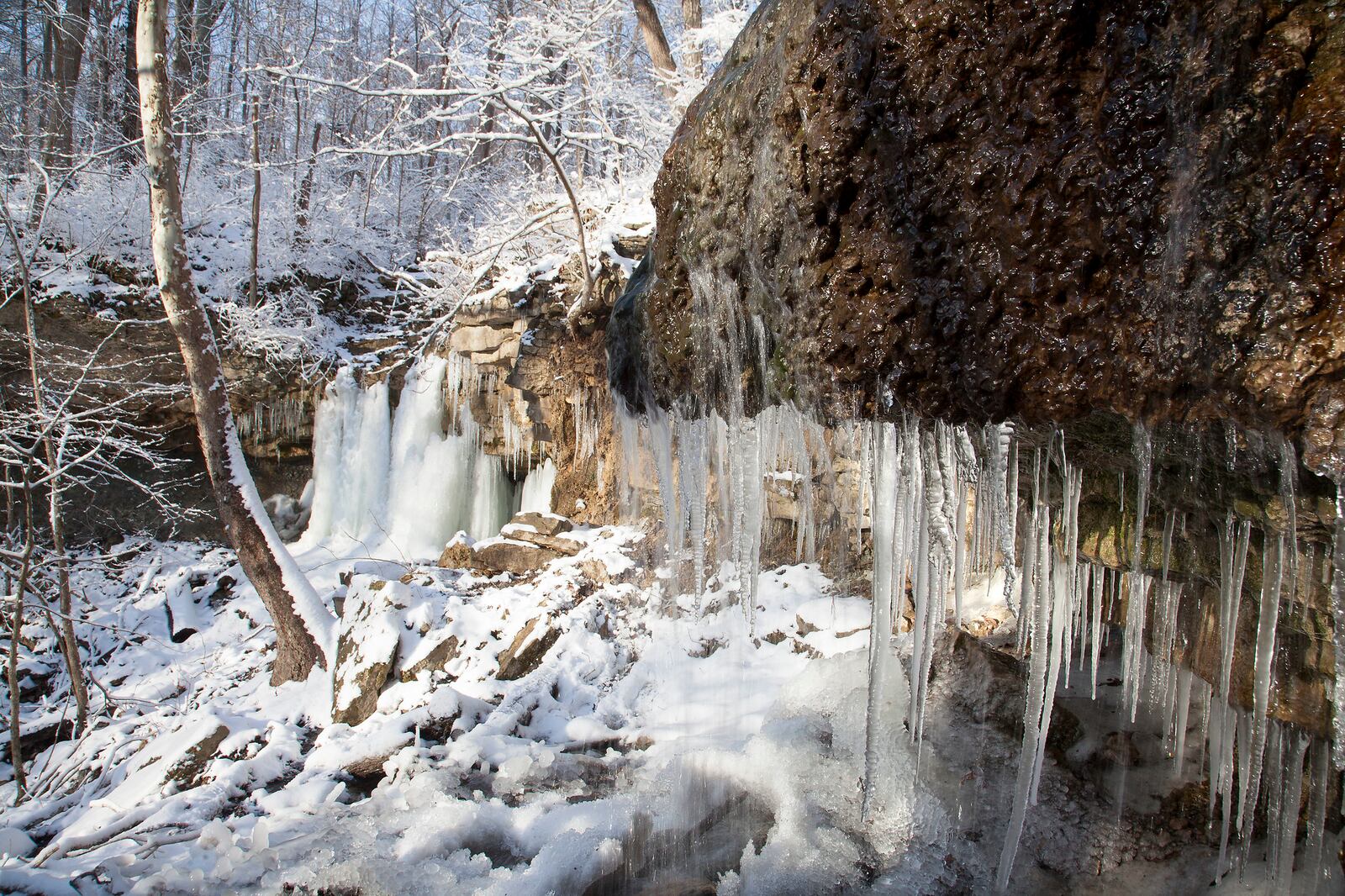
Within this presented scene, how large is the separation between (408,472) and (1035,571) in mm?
8721

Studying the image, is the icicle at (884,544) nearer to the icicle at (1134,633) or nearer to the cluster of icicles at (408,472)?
the icicle at (1134,633)

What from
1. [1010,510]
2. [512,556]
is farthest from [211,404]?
[1010,510]

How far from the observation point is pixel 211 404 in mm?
5797

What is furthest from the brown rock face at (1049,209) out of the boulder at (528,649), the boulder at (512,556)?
the boulder at (512,556)

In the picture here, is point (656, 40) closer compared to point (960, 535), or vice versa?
point (960, 535)

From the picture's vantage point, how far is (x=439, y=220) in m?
14.8

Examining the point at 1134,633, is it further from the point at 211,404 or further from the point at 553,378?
the point at 211,404

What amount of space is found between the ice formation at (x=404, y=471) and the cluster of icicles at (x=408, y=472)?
0.01 metres

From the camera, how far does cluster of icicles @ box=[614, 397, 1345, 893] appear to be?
195 centimetres

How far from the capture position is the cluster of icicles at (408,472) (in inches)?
367

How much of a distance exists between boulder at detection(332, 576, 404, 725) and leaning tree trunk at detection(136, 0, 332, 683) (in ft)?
1.16

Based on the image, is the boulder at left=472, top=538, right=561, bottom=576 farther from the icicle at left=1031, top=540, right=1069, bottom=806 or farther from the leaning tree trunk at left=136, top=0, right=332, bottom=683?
the icicle at left=1031, top=540, right=1069, bottom=806

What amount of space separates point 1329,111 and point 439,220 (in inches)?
610

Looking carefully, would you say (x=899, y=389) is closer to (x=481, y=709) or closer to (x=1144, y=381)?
(x=1144, y=381)
